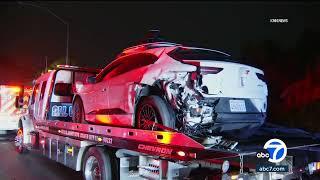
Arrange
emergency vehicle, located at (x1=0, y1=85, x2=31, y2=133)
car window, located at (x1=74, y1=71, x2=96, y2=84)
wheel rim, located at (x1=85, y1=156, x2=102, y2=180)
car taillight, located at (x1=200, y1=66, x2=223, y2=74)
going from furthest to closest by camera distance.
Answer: emergency vehicle, located at (x1=0, y1=85, x2=31, y2=133) → car window, located at (x1=74, y1=71, x2=96, y2=84) → wheel rim, located at (x1=85, y1=156, x2=102, y2=180) → car taillight, located at (x1=200, y1=66, x2=223, y2=74)

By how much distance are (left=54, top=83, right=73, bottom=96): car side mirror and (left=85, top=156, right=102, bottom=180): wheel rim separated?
3267 mm

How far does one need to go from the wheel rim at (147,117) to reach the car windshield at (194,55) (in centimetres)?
81

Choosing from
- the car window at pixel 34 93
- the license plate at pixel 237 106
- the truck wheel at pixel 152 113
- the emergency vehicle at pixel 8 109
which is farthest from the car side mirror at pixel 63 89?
the emergency vehicle at pixel 8 109

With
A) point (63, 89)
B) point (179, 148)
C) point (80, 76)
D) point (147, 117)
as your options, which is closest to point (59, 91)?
point (63, 89)

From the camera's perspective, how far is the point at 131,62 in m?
7.12

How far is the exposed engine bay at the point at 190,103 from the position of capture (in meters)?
5.89

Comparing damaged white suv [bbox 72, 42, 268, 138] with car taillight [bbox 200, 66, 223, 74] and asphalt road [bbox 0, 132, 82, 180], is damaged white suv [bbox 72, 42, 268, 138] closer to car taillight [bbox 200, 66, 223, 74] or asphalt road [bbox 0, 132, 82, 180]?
car taillight [bbox 200, 66, 223, 74]

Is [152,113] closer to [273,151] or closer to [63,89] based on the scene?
[273,151]

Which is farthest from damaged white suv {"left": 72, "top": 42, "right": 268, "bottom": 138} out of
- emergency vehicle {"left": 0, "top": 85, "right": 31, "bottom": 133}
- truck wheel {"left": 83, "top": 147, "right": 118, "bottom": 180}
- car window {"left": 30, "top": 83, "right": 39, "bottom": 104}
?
emergency vehicle {"left": 0, "top": 85, "right": 31, "bottom": 133}

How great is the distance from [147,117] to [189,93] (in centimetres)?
75

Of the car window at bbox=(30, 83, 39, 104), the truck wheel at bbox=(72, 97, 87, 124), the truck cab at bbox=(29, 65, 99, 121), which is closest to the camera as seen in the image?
the truck wheel at bbox=(72, 97, 87, 124)

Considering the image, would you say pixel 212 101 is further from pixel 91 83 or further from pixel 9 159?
pixel 9 159

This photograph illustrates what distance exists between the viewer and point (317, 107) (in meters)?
14.3

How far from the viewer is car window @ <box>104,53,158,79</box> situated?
262 inches
